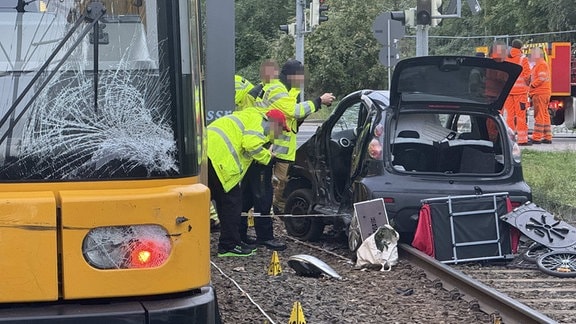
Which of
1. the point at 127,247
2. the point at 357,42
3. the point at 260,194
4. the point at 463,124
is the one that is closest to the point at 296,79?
the point at 260,194

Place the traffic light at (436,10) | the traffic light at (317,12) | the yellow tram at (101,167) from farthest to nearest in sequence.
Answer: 1. the traffic light at (317,12)
2. the traffic light at (436,10)
3. the yellow tram at (101,167)

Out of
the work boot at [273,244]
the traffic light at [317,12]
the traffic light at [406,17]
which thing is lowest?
the work boot at [273,244]

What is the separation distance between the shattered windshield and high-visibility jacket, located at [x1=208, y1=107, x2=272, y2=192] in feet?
14.0

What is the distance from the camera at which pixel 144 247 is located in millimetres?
3684

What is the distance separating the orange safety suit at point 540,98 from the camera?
61.6ft

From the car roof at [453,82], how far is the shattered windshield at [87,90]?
464 centimetres

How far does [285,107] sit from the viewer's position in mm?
9062

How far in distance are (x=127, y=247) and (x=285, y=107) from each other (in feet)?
18.1

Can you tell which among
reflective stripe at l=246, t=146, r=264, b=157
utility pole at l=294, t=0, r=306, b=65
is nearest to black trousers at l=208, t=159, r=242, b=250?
reflective stripe at l=246, t=146, r=264, b=157

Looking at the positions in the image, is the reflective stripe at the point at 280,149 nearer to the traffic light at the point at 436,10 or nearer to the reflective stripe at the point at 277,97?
the reflective stripe at the point at 277,97

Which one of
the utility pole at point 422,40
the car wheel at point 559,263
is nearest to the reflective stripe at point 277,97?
the car wheel at point 559,263

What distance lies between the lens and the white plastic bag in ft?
26.6

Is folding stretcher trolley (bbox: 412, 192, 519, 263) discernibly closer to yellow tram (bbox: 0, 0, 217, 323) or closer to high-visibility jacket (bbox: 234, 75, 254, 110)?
high-visibility jacket (bbox: 234, 75, 254, 110)

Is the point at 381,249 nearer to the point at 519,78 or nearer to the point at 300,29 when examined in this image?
the point at 519,78
